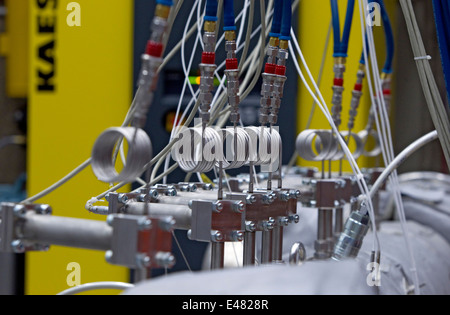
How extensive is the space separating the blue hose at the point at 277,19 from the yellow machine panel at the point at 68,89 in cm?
120

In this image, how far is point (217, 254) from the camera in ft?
2.25

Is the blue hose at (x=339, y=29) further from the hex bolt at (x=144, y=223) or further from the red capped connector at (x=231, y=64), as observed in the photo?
the hex bolt at (x=144, y=223)

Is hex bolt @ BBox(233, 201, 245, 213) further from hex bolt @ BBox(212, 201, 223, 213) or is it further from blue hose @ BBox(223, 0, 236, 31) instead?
blue hose @ BBox(223, 0, 236, 31)

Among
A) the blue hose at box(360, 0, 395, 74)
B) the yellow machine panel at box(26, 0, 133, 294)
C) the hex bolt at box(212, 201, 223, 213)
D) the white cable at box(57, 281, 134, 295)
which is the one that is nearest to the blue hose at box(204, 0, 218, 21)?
the hex bolt at box(212, 201, 223, 213)

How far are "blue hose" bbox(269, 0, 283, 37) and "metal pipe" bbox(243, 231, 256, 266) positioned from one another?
9.8 inches

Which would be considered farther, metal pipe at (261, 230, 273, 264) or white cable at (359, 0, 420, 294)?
white cable at (359, 0, 420, 294)

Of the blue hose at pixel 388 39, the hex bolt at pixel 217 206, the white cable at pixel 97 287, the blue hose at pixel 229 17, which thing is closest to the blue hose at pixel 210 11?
the blue hose at pixel 229 17

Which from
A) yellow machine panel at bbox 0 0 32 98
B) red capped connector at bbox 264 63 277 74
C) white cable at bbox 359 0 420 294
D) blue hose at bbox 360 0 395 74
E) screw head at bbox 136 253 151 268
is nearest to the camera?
screw head at bbox 136 253 151 268

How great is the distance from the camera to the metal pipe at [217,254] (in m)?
0.68

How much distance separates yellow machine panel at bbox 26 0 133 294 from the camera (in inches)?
76.2

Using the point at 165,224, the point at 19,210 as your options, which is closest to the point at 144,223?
the point at 165,224

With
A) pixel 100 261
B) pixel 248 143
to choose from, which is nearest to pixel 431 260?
pixel 248 143
